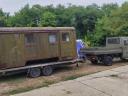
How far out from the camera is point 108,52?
18.7 metres

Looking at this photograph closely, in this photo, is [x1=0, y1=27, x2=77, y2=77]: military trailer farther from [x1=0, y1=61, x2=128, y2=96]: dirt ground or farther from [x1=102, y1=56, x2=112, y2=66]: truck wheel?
[x1=102, y1=56, x2=112, y2=66]: truck wheel

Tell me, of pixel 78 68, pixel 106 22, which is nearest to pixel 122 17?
pixel 106 22

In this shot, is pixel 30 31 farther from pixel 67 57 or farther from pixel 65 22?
pixel 65 22

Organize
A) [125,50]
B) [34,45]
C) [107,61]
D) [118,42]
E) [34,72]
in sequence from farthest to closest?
1. [118,42]
2. [125,50]
3. [107,61]
4. [34,45]
5. [34,72]

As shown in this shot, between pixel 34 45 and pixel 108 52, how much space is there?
5.61m

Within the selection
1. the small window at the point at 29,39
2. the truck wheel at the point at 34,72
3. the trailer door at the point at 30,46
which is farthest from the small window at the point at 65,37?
the truck wheel at the point at 34,72

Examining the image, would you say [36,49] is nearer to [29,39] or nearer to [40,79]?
[29,39]

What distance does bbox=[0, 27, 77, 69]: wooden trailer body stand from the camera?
1416 centimetres

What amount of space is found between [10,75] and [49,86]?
128 inches

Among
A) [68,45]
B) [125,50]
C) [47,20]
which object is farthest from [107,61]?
[47,20]

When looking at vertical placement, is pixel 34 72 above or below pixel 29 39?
below

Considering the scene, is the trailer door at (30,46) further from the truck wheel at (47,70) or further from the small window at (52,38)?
the small window at (52,38)

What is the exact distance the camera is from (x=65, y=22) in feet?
142

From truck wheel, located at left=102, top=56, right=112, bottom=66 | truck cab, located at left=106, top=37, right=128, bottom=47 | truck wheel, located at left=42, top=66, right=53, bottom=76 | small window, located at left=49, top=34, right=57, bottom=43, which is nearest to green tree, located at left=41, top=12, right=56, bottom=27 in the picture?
truck cab, located at left=106, top=37, right=128, bottom=47
